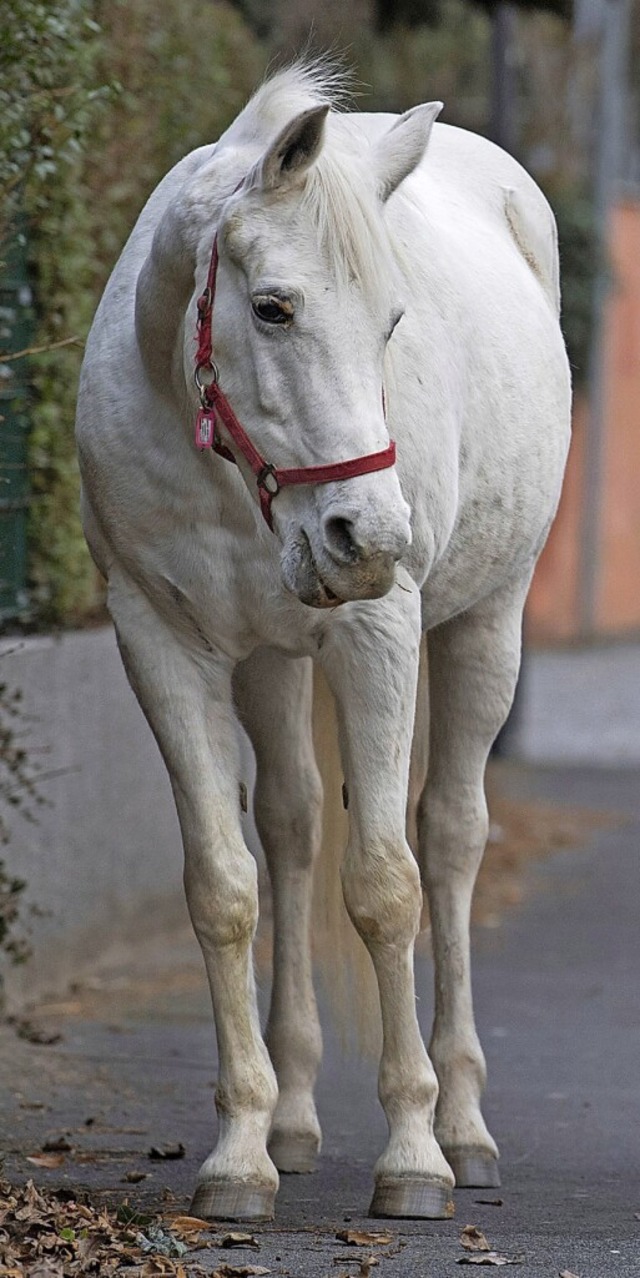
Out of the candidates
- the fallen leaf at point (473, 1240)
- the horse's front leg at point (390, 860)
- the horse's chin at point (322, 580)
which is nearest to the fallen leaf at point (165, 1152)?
the horse's front leg at point (390, 860)

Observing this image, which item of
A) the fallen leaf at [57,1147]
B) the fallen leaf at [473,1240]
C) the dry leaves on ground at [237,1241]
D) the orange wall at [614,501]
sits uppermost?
the orange wall at [614,501]

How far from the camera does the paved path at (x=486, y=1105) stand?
4.22 m

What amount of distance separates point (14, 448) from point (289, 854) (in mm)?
2181

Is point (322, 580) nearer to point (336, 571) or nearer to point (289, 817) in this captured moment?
point (336, 571)

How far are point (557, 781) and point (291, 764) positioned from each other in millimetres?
6819

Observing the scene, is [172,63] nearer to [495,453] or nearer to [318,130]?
[495,453]

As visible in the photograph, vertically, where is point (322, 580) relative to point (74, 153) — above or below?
below

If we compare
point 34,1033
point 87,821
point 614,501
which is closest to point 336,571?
point 34,1033

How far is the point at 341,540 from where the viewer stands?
145 inches

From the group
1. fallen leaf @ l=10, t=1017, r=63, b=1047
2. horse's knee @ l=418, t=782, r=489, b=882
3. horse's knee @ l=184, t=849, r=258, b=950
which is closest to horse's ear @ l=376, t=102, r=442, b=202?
horse's knee @ l=184, t=849, r=258, b=950

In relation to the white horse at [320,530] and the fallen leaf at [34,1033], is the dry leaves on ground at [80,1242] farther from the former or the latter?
the fallen leaf at [34,1033]

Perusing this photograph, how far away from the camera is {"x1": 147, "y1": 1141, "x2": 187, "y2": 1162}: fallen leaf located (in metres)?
4.98

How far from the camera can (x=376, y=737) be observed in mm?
4285

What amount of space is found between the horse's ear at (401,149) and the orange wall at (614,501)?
15710 mm
